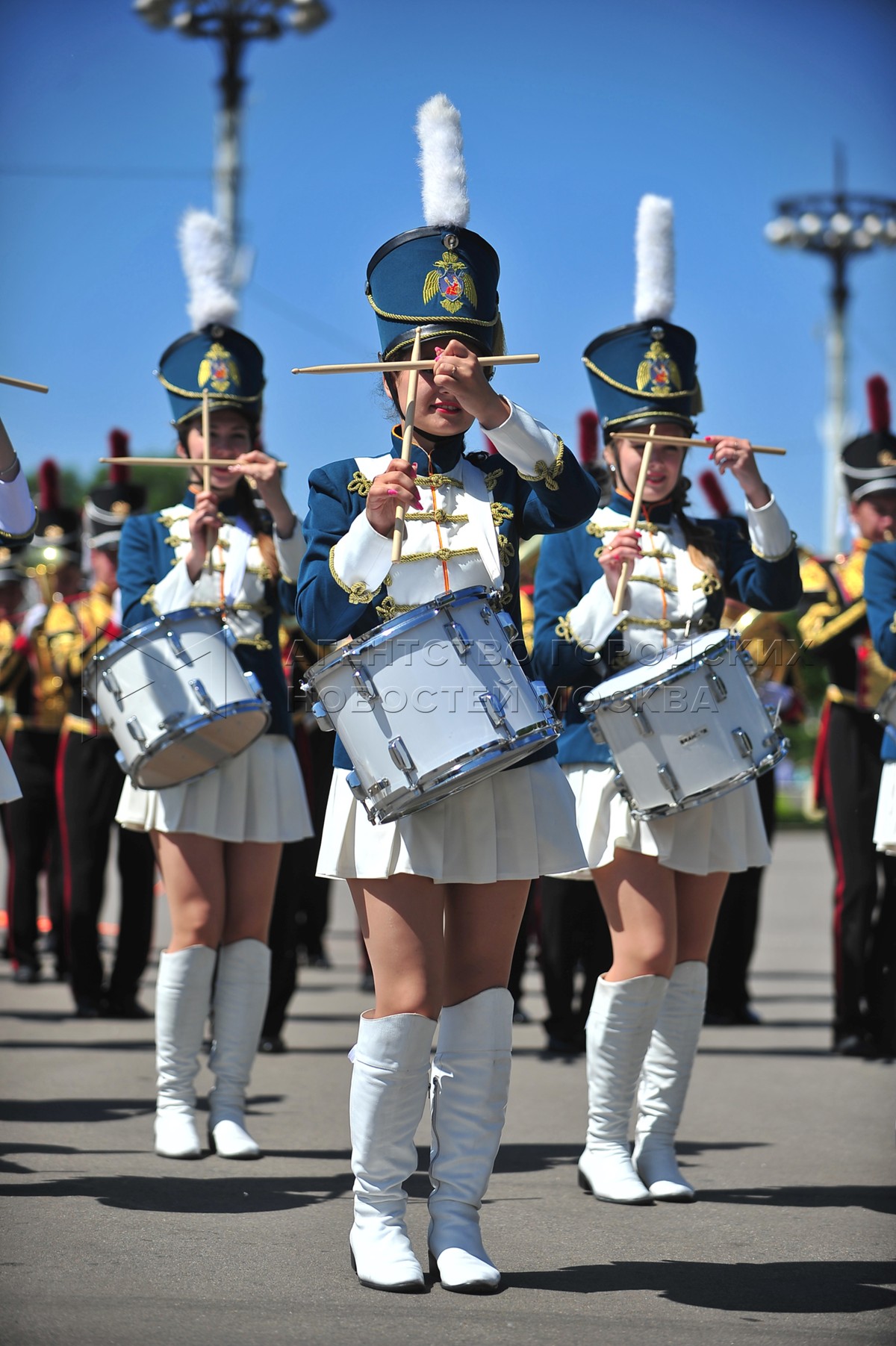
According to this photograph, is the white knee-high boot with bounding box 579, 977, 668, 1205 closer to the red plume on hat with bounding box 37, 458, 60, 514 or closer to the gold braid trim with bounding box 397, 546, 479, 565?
the gold braid trim with bounding box 397, 546, 479, 565

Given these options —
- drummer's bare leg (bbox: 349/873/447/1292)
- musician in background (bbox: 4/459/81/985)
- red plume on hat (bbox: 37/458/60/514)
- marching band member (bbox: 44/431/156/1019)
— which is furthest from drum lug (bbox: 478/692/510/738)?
red plume on hat (bbox: 37/458/60/514)

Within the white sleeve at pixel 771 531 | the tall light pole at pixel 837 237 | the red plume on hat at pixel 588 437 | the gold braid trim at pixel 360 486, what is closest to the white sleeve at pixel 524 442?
the gold braid trim at pixel 360 486

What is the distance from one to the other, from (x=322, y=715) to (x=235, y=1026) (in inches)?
80.6

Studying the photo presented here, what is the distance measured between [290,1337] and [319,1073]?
395 centimetres

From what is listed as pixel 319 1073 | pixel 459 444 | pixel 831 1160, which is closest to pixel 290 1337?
pixel 459 444

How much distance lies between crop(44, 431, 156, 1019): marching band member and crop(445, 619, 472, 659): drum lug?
4.77 metres

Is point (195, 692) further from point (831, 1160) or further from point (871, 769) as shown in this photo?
point (871, 769)

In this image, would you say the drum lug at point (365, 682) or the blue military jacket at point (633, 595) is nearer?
the drum lug at point (365, 682)

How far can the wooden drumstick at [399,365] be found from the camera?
390 cm

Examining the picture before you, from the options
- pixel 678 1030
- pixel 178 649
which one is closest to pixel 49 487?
pixel 178 649

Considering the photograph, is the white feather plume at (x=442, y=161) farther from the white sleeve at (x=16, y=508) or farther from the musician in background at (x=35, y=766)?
the musician in background at (x=35, y=766)

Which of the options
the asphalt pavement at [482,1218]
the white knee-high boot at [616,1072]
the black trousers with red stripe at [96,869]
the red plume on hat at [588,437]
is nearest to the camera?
the asphalt pavement at [482,1218]

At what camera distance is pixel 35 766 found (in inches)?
430

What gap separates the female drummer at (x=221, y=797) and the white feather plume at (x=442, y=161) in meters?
1.58
